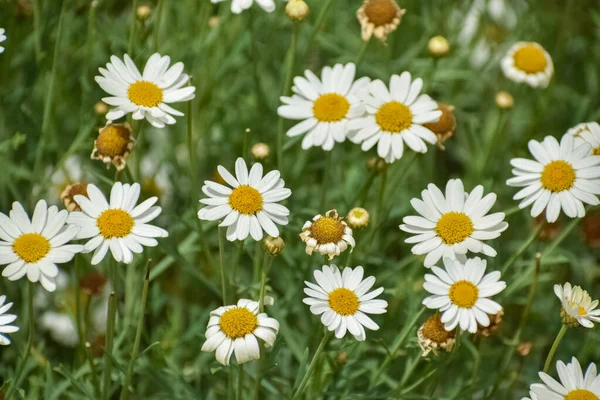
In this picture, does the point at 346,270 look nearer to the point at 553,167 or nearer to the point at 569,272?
the point at 553,167

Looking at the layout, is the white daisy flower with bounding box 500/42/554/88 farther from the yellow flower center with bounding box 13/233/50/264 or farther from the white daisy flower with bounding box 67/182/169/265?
the yellow flower center with bounding box 13/233/50/264

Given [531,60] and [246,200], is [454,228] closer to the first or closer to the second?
[246,200]

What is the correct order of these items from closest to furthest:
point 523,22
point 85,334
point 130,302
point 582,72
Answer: point 85,334
point 130,302
point 523,22
point 582,72

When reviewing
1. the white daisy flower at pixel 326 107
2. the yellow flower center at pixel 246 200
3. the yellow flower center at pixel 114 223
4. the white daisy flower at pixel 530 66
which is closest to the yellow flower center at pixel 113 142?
the yellow flower center at pixel 114 223

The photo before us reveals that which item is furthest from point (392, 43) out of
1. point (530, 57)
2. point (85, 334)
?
point (85, 334)

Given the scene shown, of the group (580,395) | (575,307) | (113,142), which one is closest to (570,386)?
(580,395)

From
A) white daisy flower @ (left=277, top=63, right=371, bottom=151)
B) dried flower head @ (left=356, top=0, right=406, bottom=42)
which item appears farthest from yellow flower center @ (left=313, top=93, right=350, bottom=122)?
dried flower head @ (left=356, top=0, right=406, bottom=42)

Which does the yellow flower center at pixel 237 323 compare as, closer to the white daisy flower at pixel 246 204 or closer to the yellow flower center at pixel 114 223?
the white daisy flower at pixel 246 204

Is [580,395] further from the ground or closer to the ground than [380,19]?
closer to the ground
